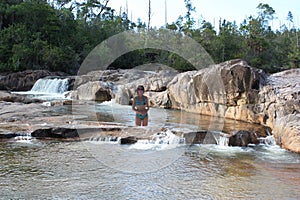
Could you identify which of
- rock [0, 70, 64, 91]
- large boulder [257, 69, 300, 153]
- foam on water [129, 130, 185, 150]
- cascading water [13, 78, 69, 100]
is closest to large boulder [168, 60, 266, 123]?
large boulder [257, 69, 300, 153]

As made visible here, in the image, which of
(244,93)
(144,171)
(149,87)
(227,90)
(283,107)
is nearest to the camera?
(144,171)

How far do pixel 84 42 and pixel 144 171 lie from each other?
2935cm

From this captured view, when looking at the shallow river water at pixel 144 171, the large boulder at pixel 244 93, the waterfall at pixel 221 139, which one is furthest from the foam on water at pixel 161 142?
the large boulder at pixel 244 93

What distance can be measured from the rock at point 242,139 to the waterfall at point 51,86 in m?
15.5

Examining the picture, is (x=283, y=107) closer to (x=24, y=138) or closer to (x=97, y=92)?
(x=24, y=138)

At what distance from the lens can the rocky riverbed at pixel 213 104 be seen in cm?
721

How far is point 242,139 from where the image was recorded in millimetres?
7113

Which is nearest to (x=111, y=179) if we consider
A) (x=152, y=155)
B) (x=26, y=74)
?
(x=152, y=155)

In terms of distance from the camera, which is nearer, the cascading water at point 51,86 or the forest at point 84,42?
the cascading water at point 51,86

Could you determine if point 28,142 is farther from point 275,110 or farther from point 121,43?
point 121,43

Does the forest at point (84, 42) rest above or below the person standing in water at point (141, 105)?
above

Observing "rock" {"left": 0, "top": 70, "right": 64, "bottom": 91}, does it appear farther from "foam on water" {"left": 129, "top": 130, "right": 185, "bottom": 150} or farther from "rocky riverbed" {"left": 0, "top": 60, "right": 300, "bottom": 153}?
"foam on water" {"left": 129, "top": 130, "right": 185, "bottom": 150}

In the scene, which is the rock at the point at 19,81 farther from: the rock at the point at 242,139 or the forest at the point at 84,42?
the rock at the point at 242,139

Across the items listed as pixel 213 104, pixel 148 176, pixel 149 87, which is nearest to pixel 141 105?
pixel 148 176
